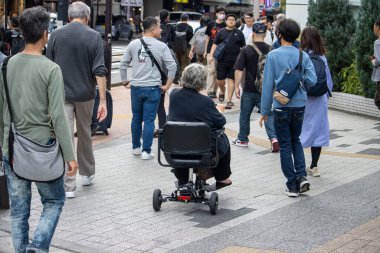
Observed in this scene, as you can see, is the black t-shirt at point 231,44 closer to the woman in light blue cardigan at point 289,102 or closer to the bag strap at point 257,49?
the bag strap at point 257,49

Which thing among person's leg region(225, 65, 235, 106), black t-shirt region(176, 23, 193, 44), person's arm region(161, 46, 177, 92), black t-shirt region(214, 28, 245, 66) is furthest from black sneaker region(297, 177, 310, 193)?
black t-shirt region(176, 23, 193, 44)

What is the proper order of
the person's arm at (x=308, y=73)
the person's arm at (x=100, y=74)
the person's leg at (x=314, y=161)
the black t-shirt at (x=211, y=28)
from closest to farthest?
the person's arm at (x=100, y=74) → the person's arm at (x=308, y=73) → the person's leg at (x=314, y=161) → the black t-shirt at (x=211, y=28)

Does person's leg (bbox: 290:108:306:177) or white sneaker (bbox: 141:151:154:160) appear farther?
white sneaker (bbox: 141:151:154:160)

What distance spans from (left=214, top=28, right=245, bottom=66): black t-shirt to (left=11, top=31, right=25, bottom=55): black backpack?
3.61 metres

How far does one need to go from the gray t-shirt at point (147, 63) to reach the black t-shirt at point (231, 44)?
5.20m

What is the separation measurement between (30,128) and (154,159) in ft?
17.7

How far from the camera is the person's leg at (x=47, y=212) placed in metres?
5.88

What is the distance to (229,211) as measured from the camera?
8.38 metres

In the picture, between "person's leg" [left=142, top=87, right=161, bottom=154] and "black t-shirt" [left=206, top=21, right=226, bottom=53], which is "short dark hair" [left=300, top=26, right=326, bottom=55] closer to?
"person's leg" [left=142, top=87, right=161, bottom=154]

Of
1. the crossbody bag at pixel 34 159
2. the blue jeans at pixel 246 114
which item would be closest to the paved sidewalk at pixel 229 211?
the blue jeans at pixel 246 114

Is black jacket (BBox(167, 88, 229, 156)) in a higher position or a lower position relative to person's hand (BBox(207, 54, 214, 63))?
higher

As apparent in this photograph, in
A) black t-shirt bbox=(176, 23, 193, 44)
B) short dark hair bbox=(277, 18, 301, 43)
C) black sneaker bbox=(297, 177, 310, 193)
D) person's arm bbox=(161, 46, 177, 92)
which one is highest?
short dark hair bbox=(277, 18, 301, 43)

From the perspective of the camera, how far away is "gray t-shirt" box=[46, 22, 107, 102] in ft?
28.6

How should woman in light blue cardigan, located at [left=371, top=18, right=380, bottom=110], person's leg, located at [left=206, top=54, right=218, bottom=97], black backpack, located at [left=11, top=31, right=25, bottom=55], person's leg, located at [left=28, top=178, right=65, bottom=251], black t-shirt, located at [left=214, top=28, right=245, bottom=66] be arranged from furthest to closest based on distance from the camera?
person's leg, located at [left=206, top=54, right=218, bottom=97]
black t-shirt, located at [left=214, top=28, right=245, bottom=66]
black backpack, located at [left=11, top=31, right=25, bottom=55]
woman in light blue cardigan, located at [left=371, top=18, right=380, bottom=110]
person's leg, located at [left=28, top=178, right=65, bottom=251]
